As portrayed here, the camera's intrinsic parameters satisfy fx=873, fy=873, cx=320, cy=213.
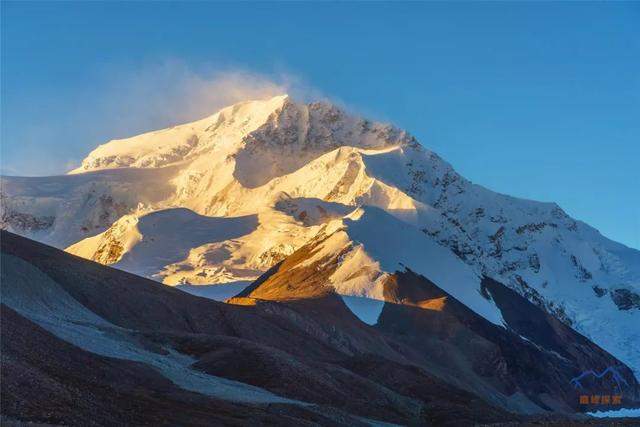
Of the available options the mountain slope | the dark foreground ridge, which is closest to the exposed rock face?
the dark foreground ridge

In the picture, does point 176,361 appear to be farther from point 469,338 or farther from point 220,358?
point 469,338

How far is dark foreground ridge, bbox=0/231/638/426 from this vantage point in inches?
1713

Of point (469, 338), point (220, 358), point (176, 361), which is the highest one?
point (469, 338)

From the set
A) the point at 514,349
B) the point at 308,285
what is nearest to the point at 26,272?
the point at 308,285

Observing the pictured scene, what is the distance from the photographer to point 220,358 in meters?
64.9

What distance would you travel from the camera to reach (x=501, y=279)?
18288cm

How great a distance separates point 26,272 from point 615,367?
12030cm

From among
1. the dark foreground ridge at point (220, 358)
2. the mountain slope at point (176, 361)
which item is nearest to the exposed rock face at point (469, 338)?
the dark foreground ridge at point (220, 358)

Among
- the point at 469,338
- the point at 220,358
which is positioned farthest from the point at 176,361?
the point at 469,338

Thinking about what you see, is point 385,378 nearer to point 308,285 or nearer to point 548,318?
point 308,285

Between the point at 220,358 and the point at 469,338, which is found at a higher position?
the point at 469,338

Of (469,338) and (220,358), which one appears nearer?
(220,358)

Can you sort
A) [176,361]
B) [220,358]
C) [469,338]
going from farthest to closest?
1. [469,338]
2. [220,358]
3. [176,361]

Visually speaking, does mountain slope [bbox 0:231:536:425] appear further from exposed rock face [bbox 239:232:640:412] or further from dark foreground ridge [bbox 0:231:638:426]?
exposed rock face [bbox 239:232:640:412]
